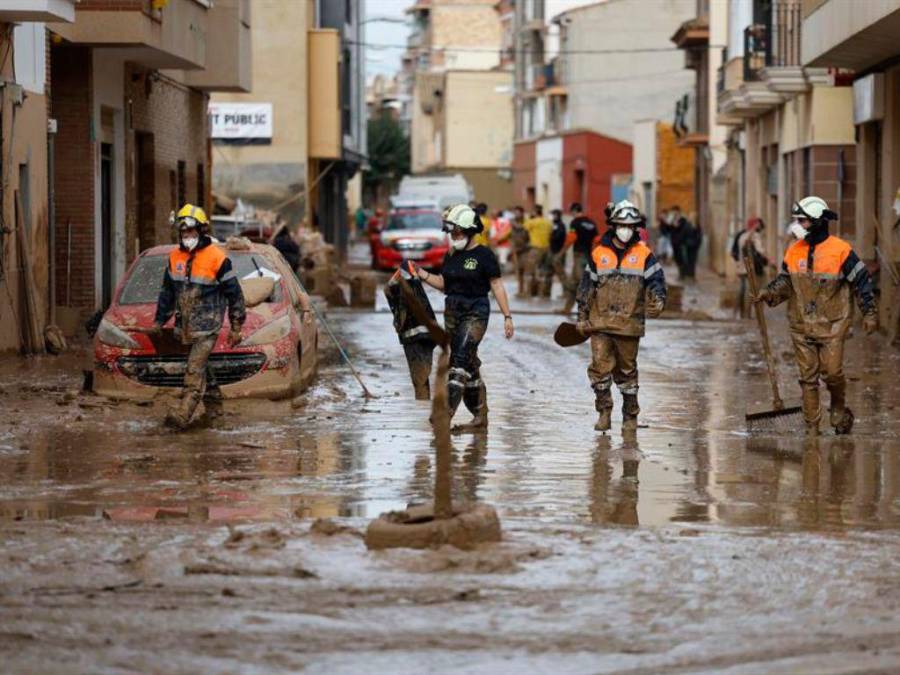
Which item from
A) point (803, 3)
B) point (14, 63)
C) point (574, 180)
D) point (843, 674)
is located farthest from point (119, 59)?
point (574, 180)

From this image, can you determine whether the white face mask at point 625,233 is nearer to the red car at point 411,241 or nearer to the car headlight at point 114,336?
the car headlight at point 114,336

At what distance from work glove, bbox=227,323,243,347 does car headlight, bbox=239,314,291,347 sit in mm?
201

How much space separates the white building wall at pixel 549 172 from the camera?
79.7 metres

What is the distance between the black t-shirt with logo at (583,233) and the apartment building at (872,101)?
4017 mm

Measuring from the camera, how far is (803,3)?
2822 centimetres

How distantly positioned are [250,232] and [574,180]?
1642 inches

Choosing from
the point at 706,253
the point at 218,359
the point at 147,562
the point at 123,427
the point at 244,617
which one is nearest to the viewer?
the point at 244,617

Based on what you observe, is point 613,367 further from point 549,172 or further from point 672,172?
point 549,172

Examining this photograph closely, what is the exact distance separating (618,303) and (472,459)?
2.06 meters

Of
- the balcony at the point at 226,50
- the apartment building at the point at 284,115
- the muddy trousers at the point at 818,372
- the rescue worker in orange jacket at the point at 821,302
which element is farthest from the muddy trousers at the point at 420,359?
the apartment building at the point at 284,115

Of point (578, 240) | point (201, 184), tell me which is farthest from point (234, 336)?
point (201, 184)

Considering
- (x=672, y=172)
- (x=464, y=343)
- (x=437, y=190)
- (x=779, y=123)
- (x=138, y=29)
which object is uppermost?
(x=138, y=29)

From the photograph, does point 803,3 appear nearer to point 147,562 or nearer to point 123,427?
point 123,427

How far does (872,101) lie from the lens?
91.0 ft
